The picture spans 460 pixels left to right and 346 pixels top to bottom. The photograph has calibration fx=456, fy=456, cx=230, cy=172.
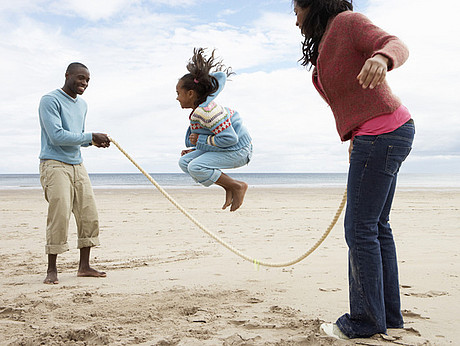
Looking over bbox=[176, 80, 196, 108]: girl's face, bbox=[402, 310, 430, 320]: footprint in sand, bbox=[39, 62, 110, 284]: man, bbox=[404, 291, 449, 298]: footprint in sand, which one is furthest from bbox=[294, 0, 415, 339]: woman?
bbox=[39, 62, 110, 284]: man

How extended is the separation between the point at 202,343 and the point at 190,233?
221 inches

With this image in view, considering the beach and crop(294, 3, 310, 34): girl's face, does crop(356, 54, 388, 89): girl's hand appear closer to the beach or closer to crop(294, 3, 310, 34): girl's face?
crop(294, 3, 310, 34): girl's face

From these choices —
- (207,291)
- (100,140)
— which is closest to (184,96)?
(100,140)

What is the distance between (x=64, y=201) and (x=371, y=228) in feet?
11.2

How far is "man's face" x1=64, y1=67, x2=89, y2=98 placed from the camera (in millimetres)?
5059

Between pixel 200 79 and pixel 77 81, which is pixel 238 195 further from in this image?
pixel 77 81

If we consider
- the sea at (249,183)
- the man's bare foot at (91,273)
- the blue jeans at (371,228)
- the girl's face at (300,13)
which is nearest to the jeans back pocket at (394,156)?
the blue jeans at (371,228)

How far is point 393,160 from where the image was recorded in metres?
2.79

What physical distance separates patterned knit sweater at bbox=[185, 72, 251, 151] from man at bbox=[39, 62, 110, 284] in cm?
160

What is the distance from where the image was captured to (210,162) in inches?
138

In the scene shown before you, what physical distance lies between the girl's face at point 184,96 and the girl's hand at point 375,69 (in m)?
1.55

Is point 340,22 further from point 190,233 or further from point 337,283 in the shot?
point 190,233

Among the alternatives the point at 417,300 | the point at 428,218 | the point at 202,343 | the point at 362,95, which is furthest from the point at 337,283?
the point at 428,218

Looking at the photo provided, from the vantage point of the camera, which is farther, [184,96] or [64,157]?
[64,157]
